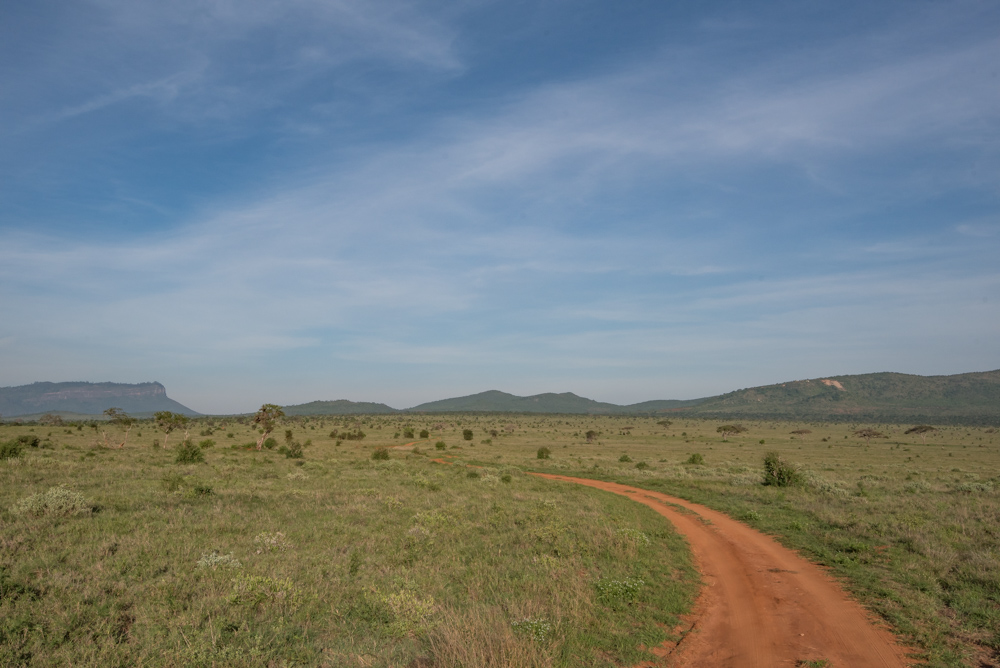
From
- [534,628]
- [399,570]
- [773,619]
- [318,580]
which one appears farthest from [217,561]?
[773,619]

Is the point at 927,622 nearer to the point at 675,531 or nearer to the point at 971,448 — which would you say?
the point at 675,531

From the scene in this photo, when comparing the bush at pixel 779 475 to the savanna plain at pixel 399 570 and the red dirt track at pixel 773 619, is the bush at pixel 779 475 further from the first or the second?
the red dirt track at pixel 773 619

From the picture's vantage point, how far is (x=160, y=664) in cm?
709

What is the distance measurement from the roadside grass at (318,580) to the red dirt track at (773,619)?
0.68 meters

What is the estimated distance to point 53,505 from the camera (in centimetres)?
1441

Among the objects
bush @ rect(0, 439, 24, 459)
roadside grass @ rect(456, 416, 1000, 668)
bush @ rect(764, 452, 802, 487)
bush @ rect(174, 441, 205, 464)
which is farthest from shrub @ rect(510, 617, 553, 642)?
bush @ rect(0, 439, 24, 459)

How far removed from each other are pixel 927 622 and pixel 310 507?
698 inches

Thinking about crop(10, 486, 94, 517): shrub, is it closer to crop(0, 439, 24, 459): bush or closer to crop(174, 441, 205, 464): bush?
crop(0, 439, 24, 459): bush

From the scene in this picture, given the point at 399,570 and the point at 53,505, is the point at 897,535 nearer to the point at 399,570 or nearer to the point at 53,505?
the point at 399,570

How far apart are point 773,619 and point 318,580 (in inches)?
368

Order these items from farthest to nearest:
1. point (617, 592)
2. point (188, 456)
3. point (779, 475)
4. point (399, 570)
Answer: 1. point (188, 456)
2. point (779, 475)
3. point (399, 570)
4. point (617, 592)

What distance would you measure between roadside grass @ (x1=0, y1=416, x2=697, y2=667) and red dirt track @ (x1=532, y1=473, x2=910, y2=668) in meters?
0.68

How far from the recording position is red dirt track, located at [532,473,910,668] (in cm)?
835

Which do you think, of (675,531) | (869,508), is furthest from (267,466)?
(869,508)
